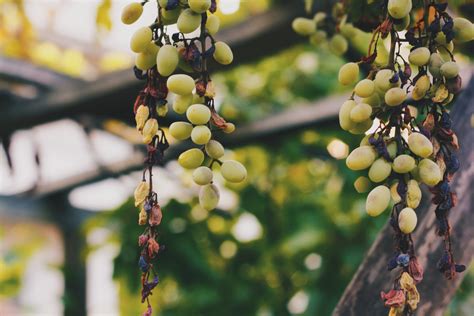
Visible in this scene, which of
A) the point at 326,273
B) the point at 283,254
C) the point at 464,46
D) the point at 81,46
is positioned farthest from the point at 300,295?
the point at 81,46

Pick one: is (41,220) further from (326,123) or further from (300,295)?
(326,123)

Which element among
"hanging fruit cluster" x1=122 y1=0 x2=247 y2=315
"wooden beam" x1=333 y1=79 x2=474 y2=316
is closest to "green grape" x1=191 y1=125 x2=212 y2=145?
"hanging fruit cluster" x1=122 y1=0 x2=247 y2=315

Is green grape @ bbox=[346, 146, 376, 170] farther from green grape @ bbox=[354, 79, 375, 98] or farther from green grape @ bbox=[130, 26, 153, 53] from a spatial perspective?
green grape @ bbox=[130, 26, 153, 53]

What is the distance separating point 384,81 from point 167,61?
19cm

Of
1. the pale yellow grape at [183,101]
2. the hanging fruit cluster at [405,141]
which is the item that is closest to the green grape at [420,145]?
the hanging fruit cluster at [405,141]

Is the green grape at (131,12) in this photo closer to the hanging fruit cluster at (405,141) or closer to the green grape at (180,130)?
the green grape at (180,130)

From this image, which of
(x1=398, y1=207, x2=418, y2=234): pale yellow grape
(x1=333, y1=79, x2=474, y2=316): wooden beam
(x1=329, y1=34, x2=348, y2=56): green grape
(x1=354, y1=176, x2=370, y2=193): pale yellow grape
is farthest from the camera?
(x1=329, y1=34, x2=348, y2=56): green grape

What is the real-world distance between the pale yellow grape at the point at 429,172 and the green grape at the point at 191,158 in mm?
197

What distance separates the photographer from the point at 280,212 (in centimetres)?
264

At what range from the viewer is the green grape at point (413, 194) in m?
0.65

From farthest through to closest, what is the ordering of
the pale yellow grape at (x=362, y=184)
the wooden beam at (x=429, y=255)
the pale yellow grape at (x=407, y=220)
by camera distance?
the wooden beam at (x=429, y=255)
the pale yellow grape at (x=362, y=184)
the pale yellow grape at (x=407, y=220)

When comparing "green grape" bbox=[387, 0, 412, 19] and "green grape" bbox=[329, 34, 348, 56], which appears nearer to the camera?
"green grape" bbox=[387, 0, 412, 19]

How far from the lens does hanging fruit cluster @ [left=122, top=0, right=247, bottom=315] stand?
2.16 feet

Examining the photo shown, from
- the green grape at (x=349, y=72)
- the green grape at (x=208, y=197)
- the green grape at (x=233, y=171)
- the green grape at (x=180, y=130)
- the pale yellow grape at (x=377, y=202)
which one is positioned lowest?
the pale yellow grape at (x=377, y=202)
